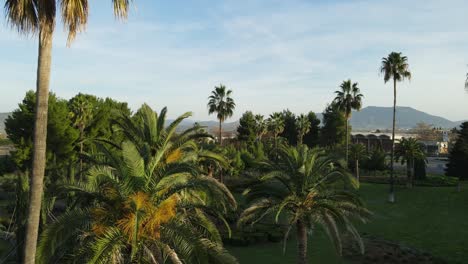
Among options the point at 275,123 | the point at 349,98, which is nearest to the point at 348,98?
the point at 349,98

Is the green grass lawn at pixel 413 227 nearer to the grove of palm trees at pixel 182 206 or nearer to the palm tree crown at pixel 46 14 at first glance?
the grove of palm trees at pixel 182 206

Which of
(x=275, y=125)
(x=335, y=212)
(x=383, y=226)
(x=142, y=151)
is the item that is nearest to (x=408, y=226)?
(x=383, y=226)

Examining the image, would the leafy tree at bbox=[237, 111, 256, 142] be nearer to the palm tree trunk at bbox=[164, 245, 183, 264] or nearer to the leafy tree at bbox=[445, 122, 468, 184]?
the leafy tree at bbox=[445, 122, 468, 184]

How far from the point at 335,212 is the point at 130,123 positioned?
1062 cm

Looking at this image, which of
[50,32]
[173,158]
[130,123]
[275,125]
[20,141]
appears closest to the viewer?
[50,32]

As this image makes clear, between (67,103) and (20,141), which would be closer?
(20,141)

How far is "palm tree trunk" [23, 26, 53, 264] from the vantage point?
34.0 feet

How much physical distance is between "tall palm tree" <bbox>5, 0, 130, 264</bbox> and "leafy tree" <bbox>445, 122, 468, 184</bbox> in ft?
178

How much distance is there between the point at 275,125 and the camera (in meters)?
90.6

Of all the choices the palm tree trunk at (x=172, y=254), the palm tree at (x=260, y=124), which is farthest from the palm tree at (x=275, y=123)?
the palm tree trunk at (x=172, y=254)

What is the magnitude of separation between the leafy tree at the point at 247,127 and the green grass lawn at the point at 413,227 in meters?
39.9

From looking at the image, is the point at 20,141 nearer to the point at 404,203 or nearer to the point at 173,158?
the point at 173,158

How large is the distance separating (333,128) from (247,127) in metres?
21.9

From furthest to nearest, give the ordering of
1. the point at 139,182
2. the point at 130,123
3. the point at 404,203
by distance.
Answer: the point at 404,203, the point at 130,123, the point at 139,182
